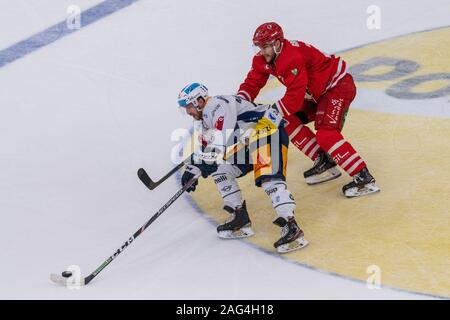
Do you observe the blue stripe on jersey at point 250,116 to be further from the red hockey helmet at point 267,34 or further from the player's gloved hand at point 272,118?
the red hockey helmet at point 267,34

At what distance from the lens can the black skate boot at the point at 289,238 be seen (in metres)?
6.11

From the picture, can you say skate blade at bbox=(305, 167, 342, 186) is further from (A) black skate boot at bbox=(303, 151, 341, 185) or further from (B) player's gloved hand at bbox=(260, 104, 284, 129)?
(B) player's gloved hand at bbox=(260, 104, 284, 129)

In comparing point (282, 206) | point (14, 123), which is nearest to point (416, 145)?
point (282, 206)

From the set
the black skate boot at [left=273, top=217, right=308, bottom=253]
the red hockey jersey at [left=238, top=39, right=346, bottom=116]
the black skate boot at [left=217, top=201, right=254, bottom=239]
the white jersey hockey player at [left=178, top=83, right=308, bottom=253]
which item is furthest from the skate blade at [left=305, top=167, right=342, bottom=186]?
the black skate boot at [left=273, top=217, right=308, bottom=253]

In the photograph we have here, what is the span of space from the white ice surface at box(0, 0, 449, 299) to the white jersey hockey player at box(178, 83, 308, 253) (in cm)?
19

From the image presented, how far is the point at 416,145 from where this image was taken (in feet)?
23.8

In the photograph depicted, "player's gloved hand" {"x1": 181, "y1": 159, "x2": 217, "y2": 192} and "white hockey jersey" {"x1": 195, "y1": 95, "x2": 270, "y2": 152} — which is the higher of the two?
"white hockey jersey" {"x1": 195, "y1": 95, "x2": 270, "y2": 152}

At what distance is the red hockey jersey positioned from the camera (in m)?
6.53

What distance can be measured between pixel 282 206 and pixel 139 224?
95 centimetres

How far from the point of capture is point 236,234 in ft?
20.9

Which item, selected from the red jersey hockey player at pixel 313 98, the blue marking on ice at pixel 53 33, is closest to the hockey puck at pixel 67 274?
the red jersey hockey player at pixel 313 98
